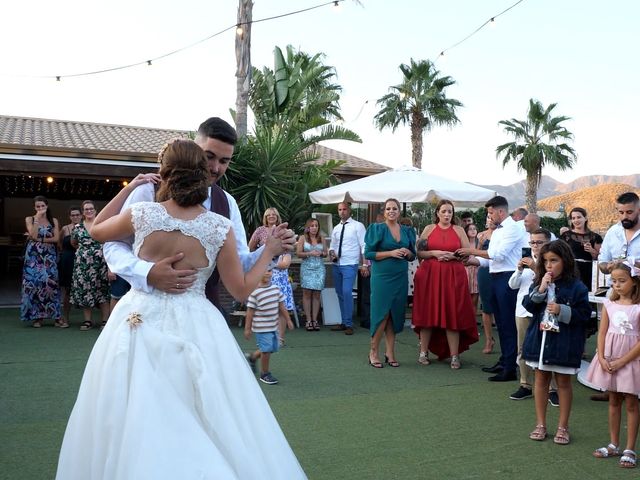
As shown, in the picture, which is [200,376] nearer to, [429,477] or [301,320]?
[429,477]

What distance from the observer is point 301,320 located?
11.1 metres

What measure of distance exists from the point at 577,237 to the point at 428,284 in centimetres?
188

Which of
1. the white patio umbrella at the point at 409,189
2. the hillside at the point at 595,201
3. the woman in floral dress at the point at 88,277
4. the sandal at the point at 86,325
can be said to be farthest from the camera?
the hillside at the point at 595,201

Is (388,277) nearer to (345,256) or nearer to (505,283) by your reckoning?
(505,283)

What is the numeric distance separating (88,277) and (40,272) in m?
0.75

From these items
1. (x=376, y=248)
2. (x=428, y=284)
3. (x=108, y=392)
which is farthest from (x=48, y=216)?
(x=108, y=392)

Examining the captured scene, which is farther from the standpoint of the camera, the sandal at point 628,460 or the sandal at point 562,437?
the sandal at point 562,437

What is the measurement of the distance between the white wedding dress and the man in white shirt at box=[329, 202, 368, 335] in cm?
785

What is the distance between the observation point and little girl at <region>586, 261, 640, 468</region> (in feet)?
14.6

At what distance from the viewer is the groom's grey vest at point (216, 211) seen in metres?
3.02

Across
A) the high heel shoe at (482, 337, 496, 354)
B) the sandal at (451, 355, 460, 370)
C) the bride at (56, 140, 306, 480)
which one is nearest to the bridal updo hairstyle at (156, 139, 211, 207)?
the bride at (56, 140, 306, 480)

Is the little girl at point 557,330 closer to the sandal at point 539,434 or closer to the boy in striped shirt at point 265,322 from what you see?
the sandal at point 539,434

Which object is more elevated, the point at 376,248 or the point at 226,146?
the point at 226,146

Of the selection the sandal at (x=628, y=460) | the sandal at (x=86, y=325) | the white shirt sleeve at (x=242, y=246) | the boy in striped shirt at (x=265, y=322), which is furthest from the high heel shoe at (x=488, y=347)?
the white shirt sleeve at (x=242, y=246)
